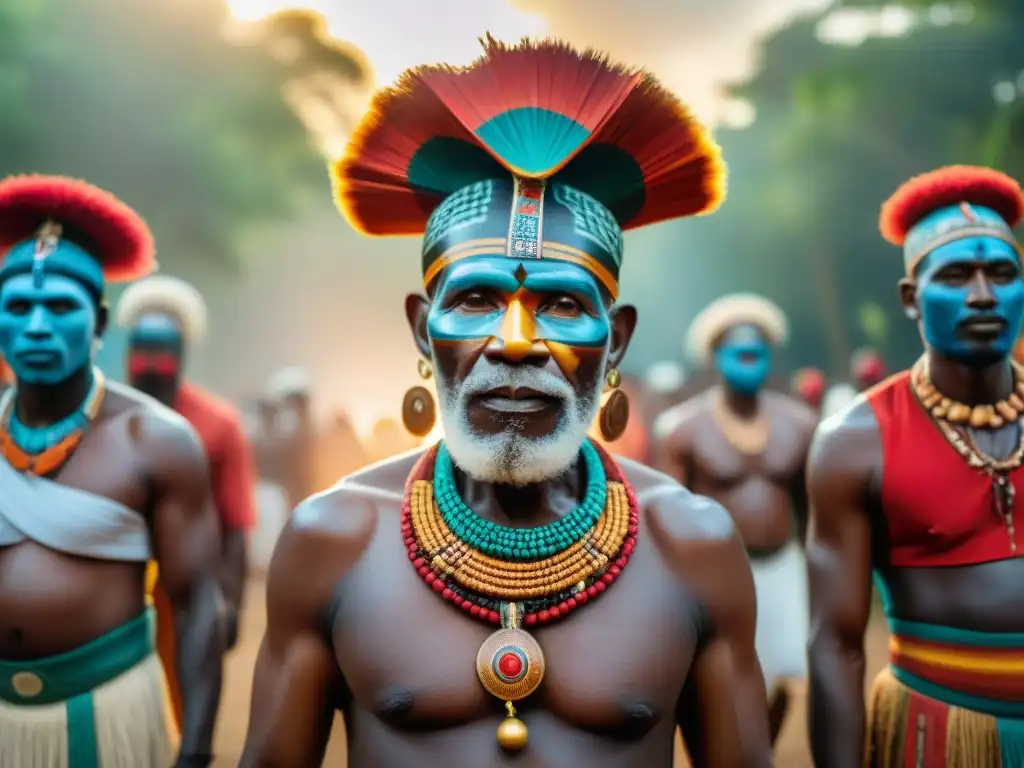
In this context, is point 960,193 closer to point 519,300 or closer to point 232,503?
point 519,300

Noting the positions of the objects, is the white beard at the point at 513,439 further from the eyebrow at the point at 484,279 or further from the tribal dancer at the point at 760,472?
the tribal dancer at the point at 760,472

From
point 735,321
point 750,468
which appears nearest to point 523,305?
point 750,468

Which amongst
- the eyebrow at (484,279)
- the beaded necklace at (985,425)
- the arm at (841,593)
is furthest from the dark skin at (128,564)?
the beaded necklace at (985,425)

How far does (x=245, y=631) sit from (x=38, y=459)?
675 centimetres

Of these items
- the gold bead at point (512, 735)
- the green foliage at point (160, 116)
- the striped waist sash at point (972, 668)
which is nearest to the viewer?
the gold bead at point (512, 735)

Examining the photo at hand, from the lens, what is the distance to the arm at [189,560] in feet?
12.0

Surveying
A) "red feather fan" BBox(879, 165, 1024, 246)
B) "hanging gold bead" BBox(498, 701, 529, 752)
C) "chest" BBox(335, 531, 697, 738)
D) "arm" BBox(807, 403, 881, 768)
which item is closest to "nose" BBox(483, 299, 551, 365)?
"chest" BBox(335, 531, 697, 738)

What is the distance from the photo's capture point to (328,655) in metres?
2.27

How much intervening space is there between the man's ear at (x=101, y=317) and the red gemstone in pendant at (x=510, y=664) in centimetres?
248

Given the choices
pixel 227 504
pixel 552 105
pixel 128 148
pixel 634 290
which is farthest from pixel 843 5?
pixel 552 105

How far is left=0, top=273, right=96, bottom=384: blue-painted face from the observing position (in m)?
3.48

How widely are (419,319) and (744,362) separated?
174 inches

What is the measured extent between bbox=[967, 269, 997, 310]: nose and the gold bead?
2.16m

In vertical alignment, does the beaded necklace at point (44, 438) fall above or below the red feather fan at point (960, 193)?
below
